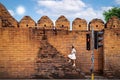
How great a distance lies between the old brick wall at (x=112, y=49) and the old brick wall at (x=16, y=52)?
3877mm

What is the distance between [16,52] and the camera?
66.3ft

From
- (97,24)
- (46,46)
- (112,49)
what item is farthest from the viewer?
(97,24)

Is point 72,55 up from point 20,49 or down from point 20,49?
down

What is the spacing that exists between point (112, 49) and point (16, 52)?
17.4 ft

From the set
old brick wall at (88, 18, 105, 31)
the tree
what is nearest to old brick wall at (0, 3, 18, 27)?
old brick wall at (88, 18, 105, 31)

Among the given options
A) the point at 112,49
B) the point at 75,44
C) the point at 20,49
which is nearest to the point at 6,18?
the point at 20,49

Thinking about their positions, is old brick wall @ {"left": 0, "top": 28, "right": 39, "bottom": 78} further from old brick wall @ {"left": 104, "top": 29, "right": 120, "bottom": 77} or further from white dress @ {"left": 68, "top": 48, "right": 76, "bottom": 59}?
old brick wall @ {"left": 104, "top": 29, "right": 120, "bottom": 77}

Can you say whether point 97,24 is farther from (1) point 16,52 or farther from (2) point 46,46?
(1) point 16,52

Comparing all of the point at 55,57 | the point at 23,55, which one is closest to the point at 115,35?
the point at 55,57

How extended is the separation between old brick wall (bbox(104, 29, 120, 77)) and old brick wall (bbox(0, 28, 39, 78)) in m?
3.88

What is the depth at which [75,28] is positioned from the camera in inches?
818

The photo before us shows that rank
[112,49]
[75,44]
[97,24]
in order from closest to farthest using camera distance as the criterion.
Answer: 1. [75,44]
2. [112,49]
3. [97,24]

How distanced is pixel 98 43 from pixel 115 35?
5617 millimetres

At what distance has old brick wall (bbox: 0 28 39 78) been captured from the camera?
20125mm
